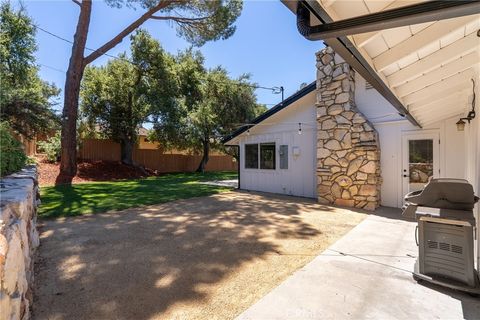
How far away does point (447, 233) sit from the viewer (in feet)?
9.19

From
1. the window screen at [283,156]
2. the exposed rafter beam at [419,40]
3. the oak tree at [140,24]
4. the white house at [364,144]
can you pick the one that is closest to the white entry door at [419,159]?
the white house at [364,144]

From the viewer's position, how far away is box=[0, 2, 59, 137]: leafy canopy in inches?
373

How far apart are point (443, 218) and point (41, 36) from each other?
1661cm

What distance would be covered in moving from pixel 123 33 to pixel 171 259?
11983 millimetres

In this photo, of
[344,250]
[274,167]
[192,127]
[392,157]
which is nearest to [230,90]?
[192,127]

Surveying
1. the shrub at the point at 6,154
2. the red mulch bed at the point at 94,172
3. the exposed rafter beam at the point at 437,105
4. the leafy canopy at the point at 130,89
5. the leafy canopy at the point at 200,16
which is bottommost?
the red mulch bed at the point at 94,172

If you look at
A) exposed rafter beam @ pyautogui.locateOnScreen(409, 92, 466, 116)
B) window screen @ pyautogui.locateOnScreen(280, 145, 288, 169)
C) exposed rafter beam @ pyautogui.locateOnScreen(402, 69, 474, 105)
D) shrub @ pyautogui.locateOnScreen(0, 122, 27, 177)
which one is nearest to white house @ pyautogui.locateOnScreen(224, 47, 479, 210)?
window screen @ pyautogui.locateOnScreen(280, 145, 288, 169)

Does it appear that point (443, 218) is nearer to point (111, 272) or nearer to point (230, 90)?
point (111, 272)

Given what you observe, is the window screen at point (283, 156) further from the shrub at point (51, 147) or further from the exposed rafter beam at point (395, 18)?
the shrub at point (51, 147)

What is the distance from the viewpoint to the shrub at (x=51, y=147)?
1451 centimetres

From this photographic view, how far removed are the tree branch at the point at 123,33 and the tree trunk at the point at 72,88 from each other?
0.46 metres

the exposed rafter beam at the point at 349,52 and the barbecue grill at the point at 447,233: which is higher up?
the exposed rafter beam at the point at 349,52

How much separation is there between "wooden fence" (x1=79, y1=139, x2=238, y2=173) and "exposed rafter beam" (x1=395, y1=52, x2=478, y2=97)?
17879 millimetres

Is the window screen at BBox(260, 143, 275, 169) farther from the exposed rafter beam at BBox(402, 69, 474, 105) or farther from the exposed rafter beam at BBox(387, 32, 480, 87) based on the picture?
the exposed rafter beam at BBox(387, 32, 480, 87)
